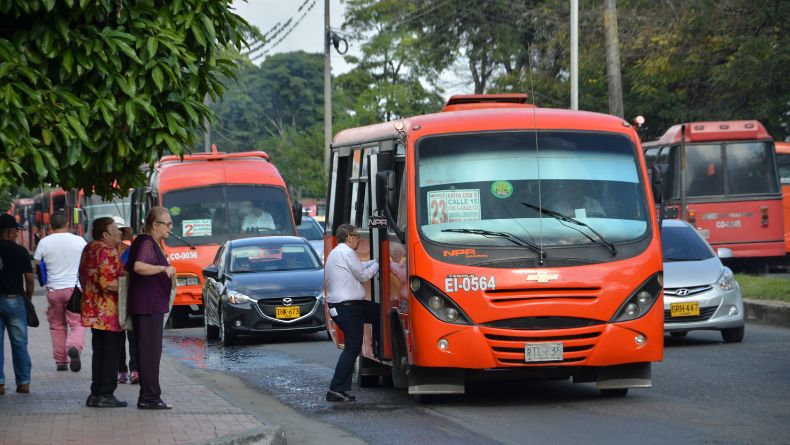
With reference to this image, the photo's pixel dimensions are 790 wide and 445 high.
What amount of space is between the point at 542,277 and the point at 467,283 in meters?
0.63

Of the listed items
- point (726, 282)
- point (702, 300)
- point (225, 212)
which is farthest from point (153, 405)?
point (225, 212)

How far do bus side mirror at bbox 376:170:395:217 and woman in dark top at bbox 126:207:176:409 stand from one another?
1845 millimetres

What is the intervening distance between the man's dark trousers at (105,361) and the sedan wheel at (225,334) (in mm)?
7899

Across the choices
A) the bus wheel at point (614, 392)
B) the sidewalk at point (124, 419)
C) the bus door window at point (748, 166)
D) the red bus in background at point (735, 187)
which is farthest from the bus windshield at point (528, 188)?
the bus door window at point (748, 166)

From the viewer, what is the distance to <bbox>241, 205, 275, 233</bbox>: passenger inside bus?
86.8 feet

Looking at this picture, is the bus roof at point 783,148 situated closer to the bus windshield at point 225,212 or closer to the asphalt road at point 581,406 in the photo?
the bus windshield at point 225,212

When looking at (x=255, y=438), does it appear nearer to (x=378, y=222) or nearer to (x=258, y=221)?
(x=378, y=222)

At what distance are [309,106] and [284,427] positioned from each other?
8762cm

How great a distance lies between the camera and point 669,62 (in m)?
37.7

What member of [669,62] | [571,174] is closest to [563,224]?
[571,174]

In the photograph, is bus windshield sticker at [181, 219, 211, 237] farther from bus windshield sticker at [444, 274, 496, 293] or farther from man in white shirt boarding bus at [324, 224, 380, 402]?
bus windshield sticker at [444, 274, 496, 293]

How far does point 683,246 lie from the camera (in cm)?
1830

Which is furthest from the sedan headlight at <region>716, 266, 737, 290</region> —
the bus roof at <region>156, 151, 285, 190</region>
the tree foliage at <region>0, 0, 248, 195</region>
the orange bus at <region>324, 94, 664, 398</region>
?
the bus roof at <region>156, 151, 285, 190</region>

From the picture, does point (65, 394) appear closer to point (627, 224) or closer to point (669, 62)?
point (627, 224)
